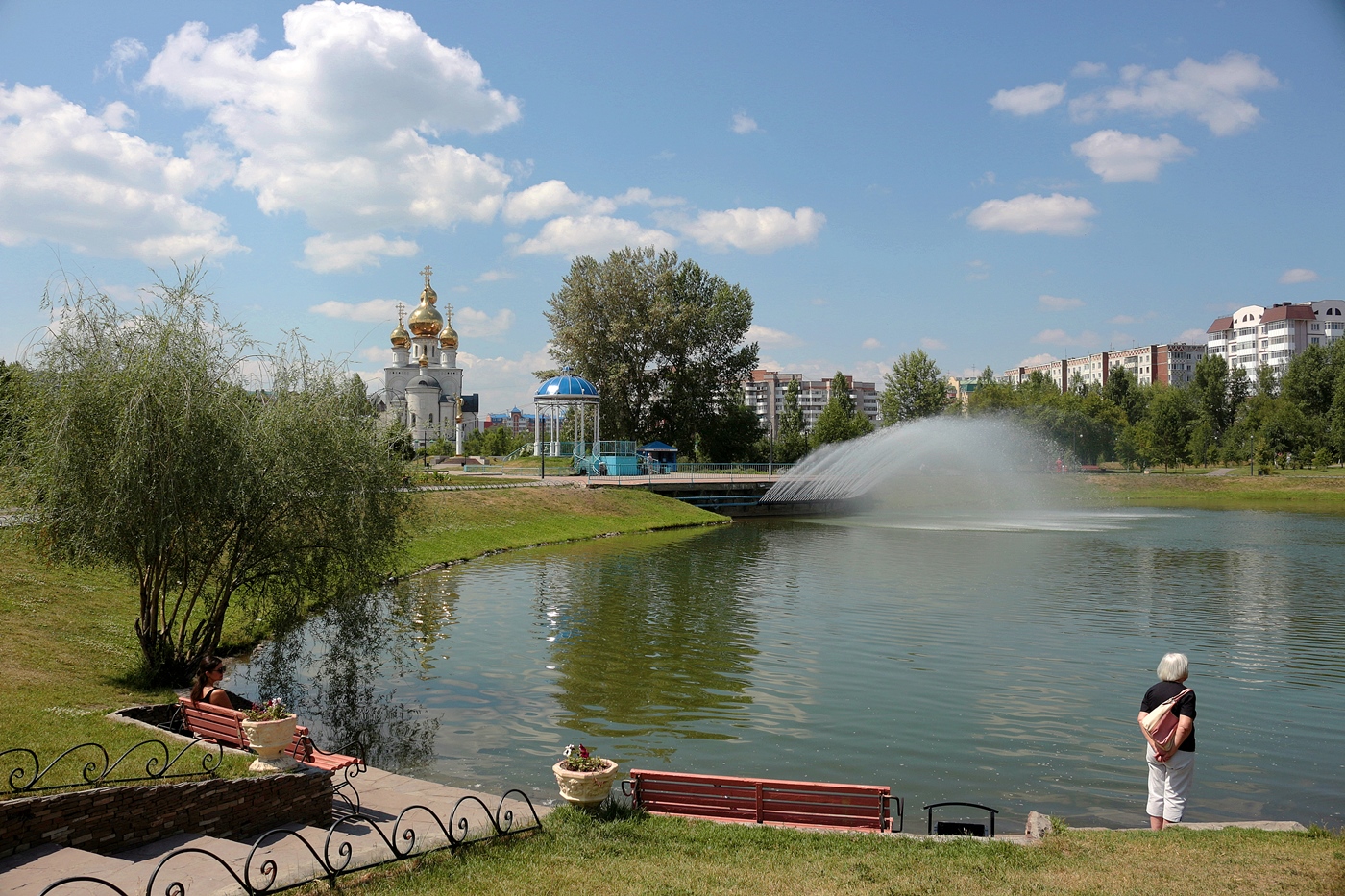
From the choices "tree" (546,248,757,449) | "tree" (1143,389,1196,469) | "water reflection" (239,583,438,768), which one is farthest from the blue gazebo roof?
"tree" (1143,389,1196,469)

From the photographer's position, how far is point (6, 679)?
13805mm

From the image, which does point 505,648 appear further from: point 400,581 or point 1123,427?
point 1123,427

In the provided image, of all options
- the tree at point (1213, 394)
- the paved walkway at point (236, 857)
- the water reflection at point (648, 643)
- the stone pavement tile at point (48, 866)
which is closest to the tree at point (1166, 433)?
the tree at point (1213, 394)

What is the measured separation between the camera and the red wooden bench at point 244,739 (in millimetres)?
11008

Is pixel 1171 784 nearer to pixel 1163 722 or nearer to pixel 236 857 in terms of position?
pixel 1163 722

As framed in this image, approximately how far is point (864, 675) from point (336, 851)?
1143 centimetres

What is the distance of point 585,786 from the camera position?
9.81 metres

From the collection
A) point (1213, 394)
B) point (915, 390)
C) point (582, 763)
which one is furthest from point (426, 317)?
point (582, 763)

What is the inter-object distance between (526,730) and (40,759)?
668cm

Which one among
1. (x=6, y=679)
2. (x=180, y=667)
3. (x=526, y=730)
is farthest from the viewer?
(x=180, y=667)

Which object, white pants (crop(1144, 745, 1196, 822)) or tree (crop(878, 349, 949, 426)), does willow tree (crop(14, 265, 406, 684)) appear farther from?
tree (crop(878, 349, 949, 426))

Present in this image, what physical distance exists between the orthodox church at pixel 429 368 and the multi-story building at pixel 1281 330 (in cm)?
12290

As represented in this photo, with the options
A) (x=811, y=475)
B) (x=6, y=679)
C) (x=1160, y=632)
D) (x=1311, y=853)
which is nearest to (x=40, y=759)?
(x=6, y=679)

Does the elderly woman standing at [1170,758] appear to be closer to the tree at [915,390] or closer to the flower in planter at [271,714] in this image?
the flower in planter at [271,714]
